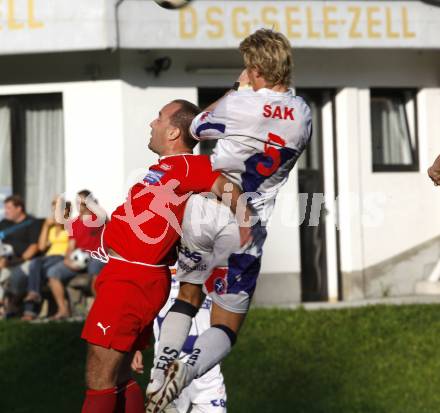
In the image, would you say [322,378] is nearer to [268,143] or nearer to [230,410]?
[230,410]

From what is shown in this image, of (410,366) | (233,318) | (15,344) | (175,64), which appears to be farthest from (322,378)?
(175,64)

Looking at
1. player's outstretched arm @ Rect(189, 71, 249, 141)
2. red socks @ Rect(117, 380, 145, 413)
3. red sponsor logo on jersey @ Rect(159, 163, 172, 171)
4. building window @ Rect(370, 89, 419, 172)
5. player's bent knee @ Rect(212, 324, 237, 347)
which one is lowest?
red socks @ Rect(117, 380, 145, 413)

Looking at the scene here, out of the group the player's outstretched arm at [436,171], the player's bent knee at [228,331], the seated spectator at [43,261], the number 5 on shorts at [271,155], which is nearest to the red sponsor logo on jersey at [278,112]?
the number 5 on shorts at [271,155]

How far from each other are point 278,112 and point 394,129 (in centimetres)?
1183

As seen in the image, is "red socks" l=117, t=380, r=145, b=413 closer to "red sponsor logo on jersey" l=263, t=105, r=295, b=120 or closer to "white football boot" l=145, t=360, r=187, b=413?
"white football boot" l=145, t=360, r=187, b=413

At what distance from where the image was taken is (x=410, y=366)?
490 inches

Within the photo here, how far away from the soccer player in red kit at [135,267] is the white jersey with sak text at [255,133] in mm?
172

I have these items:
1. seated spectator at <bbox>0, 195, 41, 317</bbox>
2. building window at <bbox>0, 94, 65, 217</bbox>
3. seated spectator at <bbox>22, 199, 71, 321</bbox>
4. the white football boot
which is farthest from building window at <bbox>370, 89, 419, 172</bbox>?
the white football boot

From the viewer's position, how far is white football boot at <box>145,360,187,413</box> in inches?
261

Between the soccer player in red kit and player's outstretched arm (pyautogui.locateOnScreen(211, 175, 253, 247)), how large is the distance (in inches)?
1.0

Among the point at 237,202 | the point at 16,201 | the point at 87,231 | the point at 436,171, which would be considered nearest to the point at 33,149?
the point at 16,201

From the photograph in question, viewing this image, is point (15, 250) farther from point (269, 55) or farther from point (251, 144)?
point (269, 55)

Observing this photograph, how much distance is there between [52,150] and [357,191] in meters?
4.51

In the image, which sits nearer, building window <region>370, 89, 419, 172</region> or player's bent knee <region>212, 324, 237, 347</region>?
player's bent knee <region>212, 324, 237, 347</region>
